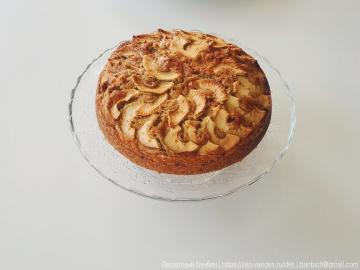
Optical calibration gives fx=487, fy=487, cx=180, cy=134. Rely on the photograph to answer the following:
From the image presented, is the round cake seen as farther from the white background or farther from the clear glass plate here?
the white background

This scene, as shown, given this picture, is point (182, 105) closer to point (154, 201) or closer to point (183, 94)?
point (183, 94)

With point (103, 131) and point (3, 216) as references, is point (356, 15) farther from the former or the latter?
point (3, 216)

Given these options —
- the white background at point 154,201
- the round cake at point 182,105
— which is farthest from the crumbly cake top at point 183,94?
the white background at point 154,201

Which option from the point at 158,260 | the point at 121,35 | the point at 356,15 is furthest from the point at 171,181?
the point at 356,15

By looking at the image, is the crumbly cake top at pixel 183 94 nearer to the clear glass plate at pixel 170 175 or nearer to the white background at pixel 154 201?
the clear glass plate at pixel 170 175

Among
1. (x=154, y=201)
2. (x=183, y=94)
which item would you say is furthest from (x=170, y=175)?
(x=183, y=94)

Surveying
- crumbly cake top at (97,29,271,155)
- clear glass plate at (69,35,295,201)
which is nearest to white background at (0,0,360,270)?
clear glass plate at (69,35,295,201)

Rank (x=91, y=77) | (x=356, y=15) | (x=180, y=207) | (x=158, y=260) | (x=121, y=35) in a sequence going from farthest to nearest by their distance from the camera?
(x=356, y=15) < (x=121, y=35) < (x=91, y=77) < (x=180, y=207) < (x=158, y=260)
